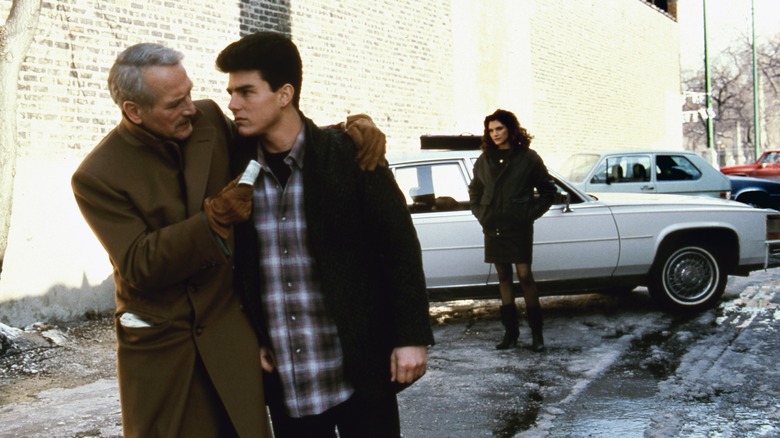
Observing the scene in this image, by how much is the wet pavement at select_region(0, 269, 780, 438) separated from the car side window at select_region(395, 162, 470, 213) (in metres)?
1.17

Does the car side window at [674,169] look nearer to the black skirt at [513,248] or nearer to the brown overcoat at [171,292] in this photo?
the black skirt at [513,248]

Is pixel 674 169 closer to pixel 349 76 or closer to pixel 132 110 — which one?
pixel 349 76

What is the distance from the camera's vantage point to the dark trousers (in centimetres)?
263

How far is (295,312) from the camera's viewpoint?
259 centimetres

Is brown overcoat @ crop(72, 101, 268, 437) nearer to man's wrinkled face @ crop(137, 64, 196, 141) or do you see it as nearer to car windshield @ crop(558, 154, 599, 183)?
man's wrinkled face @ crop(137, 64, 196, 141)

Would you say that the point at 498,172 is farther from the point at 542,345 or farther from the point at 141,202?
the point at 141,202

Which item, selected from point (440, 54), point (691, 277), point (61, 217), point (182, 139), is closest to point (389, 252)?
point (182, 139)

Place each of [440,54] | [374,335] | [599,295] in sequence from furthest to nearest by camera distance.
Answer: [440,54] < [599,295] < [374,335]

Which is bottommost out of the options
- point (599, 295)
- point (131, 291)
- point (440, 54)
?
point (599, 295)

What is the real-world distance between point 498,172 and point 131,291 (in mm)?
4843

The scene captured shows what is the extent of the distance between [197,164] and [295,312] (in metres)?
0.51

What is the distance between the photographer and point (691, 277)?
341 inches

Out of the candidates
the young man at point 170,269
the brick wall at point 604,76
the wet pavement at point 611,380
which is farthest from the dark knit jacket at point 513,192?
the brick wall at point 604,76

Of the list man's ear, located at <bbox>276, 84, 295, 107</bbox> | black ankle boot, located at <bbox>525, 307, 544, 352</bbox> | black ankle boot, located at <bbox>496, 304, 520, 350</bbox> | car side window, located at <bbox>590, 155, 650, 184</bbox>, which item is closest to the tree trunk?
black ankle boot, located at <bbox>496, 304, 520, 350</bbox>
